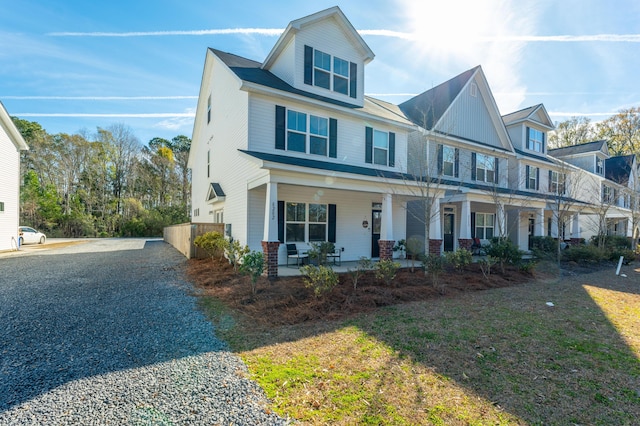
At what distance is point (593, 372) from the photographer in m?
3.62

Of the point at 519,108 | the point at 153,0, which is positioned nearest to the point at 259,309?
the point at 153,0

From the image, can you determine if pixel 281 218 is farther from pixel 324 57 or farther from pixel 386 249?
pixel 324 57

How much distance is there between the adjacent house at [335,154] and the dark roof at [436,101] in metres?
0.09

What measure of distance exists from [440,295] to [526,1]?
29.7ft

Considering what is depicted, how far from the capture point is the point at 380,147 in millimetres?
12727

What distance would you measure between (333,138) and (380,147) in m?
2.46

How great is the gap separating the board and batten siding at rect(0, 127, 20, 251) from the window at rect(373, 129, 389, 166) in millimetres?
19014

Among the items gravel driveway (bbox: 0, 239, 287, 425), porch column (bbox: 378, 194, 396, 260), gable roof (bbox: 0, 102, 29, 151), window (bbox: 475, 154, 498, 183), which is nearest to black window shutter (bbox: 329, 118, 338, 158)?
porch column (bbox: 378, 194, 396, 260)

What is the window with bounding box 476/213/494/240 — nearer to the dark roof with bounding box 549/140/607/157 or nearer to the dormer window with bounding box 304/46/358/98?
the dormer window with bounding box 304/46/358/98

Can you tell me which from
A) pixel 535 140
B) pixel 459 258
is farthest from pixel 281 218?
pixel 535 140

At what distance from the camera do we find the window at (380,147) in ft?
41.3

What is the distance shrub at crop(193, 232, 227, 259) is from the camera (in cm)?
1150

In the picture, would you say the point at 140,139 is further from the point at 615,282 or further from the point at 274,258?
the point at 615,282

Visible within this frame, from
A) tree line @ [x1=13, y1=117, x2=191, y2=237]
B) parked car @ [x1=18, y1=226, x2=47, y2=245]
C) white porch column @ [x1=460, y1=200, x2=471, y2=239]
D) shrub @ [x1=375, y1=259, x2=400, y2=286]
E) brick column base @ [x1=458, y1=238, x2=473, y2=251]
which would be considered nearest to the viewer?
shrub @ [x1=375, y1=259, x2=400, y2=286]
